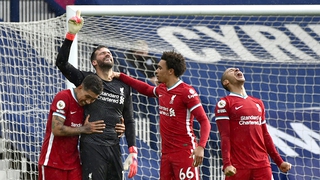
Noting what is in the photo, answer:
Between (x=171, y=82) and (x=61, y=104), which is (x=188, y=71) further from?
(x=61, y=104)

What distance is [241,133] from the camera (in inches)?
286

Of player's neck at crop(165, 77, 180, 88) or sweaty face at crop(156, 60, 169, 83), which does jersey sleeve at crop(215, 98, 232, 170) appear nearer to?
player's neck at crop(165, 77, 180, 88)

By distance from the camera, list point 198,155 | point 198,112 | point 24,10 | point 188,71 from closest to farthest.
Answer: point 198,155, point 198,112, point 188,71, point 24,10

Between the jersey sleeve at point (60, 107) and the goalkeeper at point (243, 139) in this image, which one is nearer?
the jersey sleeve at point (60, 107)

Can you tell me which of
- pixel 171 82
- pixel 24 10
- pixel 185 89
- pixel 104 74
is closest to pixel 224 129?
pixel 185 89

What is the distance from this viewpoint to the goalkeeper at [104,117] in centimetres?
691

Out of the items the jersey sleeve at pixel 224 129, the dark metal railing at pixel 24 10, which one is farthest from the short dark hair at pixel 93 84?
the dark metal railing at pixel 24 10

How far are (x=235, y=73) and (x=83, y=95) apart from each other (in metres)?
1.56

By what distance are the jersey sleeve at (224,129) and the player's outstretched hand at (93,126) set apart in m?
1.13

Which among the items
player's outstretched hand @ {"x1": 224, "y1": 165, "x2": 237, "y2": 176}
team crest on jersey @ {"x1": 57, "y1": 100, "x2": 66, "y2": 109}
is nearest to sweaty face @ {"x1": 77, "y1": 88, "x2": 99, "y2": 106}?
team crest on jersey @ {"x1": 57, "y1": 100, "x2": 66, "y2": 109}

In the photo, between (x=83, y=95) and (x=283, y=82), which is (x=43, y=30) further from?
(x=283, y=82)

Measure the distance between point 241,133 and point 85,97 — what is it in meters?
1.54

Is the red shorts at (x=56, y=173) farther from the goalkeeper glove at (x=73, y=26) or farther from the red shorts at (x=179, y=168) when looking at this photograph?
the goalkeeper glove at (x=73, y=26)

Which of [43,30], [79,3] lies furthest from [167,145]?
[79,3]
